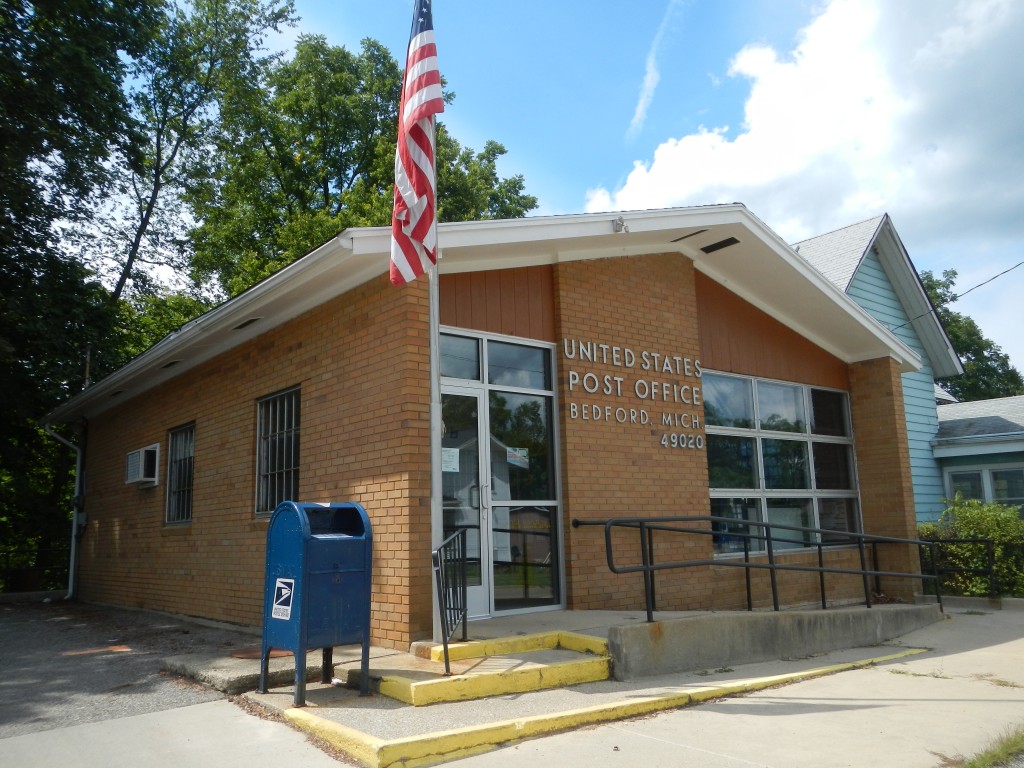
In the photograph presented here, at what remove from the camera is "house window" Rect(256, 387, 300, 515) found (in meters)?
8.66

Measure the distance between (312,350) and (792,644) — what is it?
552 cm

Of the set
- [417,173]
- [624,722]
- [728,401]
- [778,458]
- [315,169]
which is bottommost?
[624,722]

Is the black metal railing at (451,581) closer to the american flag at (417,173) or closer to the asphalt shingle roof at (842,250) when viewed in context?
the american flag at (417,173)

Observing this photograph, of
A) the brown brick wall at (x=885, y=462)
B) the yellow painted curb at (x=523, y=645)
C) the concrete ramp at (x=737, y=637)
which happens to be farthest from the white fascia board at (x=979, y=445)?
the yellow painted curb at (x=523, y=645)

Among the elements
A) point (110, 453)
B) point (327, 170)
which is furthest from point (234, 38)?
point (110, 453)

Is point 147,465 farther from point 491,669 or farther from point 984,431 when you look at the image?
point 984,431

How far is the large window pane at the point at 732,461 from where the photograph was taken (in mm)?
10383

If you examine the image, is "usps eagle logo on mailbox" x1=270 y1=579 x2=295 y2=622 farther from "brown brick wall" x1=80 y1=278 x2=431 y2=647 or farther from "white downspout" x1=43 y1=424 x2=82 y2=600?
"white downspout" x1=43 y1=424 x2=82 y2=600

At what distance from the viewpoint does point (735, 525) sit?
33.9ft

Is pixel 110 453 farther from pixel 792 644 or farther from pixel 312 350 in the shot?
pixel 792 644

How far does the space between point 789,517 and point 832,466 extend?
1413 mm

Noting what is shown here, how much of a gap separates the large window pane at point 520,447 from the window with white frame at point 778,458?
283 cm

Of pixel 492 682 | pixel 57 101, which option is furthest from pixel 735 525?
pixel 57 101

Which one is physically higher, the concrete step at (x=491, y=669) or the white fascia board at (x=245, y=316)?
the white fascia board at (x=245, y=316)
